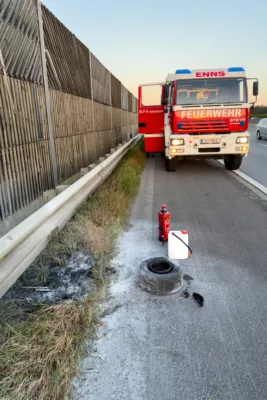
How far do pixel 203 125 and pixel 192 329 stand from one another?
7.53 m

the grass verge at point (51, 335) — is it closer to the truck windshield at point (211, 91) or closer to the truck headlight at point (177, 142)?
the truck headlight at point (177, 142)

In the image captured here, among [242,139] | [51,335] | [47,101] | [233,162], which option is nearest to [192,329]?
[51,335]

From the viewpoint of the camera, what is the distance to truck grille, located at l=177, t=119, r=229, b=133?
9.06m

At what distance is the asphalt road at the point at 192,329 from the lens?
79.7 inches

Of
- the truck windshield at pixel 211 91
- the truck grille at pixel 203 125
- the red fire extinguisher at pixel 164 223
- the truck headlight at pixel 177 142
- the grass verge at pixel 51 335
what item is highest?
the truck windshield at pixel 211 91

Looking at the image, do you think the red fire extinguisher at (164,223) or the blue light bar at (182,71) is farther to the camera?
Answer: the blue light bar at (182,71)

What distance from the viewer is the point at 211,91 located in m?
9.42

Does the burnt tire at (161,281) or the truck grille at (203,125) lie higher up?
the truck grille at (203,125)

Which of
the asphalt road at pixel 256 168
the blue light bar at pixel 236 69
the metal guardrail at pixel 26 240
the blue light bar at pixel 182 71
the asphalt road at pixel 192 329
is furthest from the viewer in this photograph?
the blue light bar at pixel 182 71

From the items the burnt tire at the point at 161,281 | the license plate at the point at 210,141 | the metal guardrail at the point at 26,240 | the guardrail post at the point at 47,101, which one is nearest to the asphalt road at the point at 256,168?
the license plate at the point at 210,141

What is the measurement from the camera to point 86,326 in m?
2.51

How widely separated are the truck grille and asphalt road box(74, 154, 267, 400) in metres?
4.93

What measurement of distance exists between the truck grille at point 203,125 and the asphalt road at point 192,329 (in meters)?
4.93

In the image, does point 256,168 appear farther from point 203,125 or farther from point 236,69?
point 236,69
